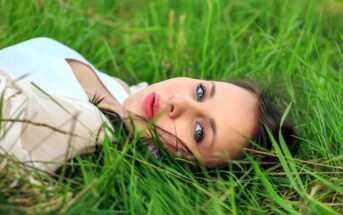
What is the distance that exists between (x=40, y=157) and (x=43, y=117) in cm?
13

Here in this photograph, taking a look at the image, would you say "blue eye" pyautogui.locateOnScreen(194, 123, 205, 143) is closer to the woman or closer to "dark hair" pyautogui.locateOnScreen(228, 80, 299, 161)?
the woman

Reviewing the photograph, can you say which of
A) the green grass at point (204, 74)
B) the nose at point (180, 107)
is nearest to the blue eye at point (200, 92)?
the nose at point (180, 107)

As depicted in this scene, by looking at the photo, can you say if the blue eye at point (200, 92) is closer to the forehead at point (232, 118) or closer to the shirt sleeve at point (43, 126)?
the forehead at point (232, 118)

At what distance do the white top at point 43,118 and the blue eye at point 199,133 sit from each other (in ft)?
1.04

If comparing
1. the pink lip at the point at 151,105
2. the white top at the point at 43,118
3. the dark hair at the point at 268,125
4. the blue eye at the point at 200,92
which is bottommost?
the dark hair at the point at 268,125

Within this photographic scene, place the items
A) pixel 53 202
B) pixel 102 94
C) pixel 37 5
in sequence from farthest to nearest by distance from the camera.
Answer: pixel 37 5
pixel 102 94
pixel 53 202

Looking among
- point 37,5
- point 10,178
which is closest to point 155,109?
point 10,178

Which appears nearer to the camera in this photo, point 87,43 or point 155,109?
point 155,109

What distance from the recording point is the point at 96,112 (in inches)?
76.8

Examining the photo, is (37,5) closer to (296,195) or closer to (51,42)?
(51,42)

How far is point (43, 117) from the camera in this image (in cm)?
→ 184

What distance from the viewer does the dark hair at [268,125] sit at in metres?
2.17

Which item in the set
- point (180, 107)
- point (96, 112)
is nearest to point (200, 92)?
point (180, 107)

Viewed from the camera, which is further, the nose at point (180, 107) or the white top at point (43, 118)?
the nose at point (180, 107)
